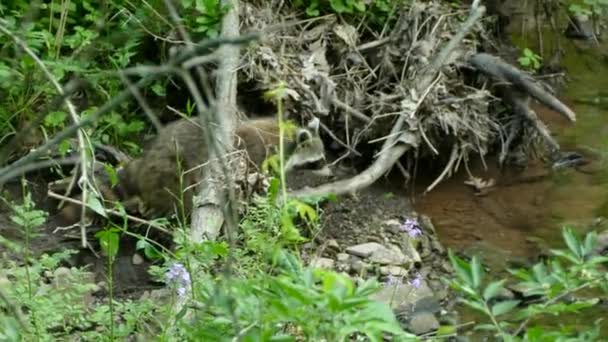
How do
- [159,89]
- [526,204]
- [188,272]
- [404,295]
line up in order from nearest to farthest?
[188,272]
[404,295]
[159,89]
[526,204]

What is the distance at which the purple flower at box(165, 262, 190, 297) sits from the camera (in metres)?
3.62

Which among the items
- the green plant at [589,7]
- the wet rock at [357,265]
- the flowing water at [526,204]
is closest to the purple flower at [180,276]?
the wet rock at [357,265]

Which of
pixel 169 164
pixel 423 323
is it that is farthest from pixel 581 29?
pixel 169 164

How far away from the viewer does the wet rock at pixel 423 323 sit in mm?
5293

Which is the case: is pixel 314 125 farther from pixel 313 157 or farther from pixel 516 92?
pixel 516 92

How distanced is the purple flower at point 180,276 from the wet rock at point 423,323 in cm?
179

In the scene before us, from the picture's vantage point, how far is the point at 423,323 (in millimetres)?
5359

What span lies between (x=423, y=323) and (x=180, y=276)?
199 centimetres

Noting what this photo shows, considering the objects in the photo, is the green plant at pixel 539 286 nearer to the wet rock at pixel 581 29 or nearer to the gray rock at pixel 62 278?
the gray rock at pixel 62 278

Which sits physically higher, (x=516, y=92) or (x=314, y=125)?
(x=314, y=125)

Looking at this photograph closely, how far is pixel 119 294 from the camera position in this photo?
5.41 m

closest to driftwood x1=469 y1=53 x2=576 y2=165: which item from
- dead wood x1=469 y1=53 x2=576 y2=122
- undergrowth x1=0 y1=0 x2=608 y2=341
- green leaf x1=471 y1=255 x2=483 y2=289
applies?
dead wood x1=469 y1=53 x2=576 y2=122

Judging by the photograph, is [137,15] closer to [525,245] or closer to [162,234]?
[162,234]

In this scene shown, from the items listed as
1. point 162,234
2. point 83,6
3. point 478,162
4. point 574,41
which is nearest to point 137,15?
point 83,6
